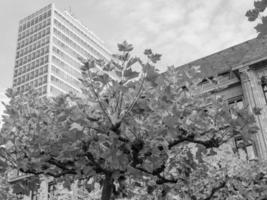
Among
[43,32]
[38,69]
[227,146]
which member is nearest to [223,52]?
[227,146]

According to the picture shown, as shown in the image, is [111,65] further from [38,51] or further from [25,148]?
[38,51]

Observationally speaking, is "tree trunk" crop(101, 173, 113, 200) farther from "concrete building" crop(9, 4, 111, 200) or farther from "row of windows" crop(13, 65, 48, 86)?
"row of windows" crop(13, 65, 48, 86)

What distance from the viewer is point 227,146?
49.0 feet

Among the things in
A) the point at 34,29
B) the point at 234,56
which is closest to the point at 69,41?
the point at 34,29

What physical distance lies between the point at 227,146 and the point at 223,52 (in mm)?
13736

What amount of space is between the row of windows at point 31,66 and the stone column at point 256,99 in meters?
84.1

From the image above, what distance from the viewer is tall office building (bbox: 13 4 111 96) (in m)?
97.0

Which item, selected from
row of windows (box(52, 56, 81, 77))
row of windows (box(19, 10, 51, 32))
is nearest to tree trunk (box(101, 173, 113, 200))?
row of windows (box(52, 56, 81, 77))

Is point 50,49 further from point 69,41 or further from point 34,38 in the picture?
point 34,38

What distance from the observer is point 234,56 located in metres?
25.2

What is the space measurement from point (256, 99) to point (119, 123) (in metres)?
16.5

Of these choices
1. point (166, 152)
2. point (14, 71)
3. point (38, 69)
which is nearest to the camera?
point (166, 152)

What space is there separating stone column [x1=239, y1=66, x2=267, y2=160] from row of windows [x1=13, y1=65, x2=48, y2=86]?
8202 cm

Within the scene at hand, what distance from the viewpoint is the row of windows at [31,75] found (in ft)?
318
